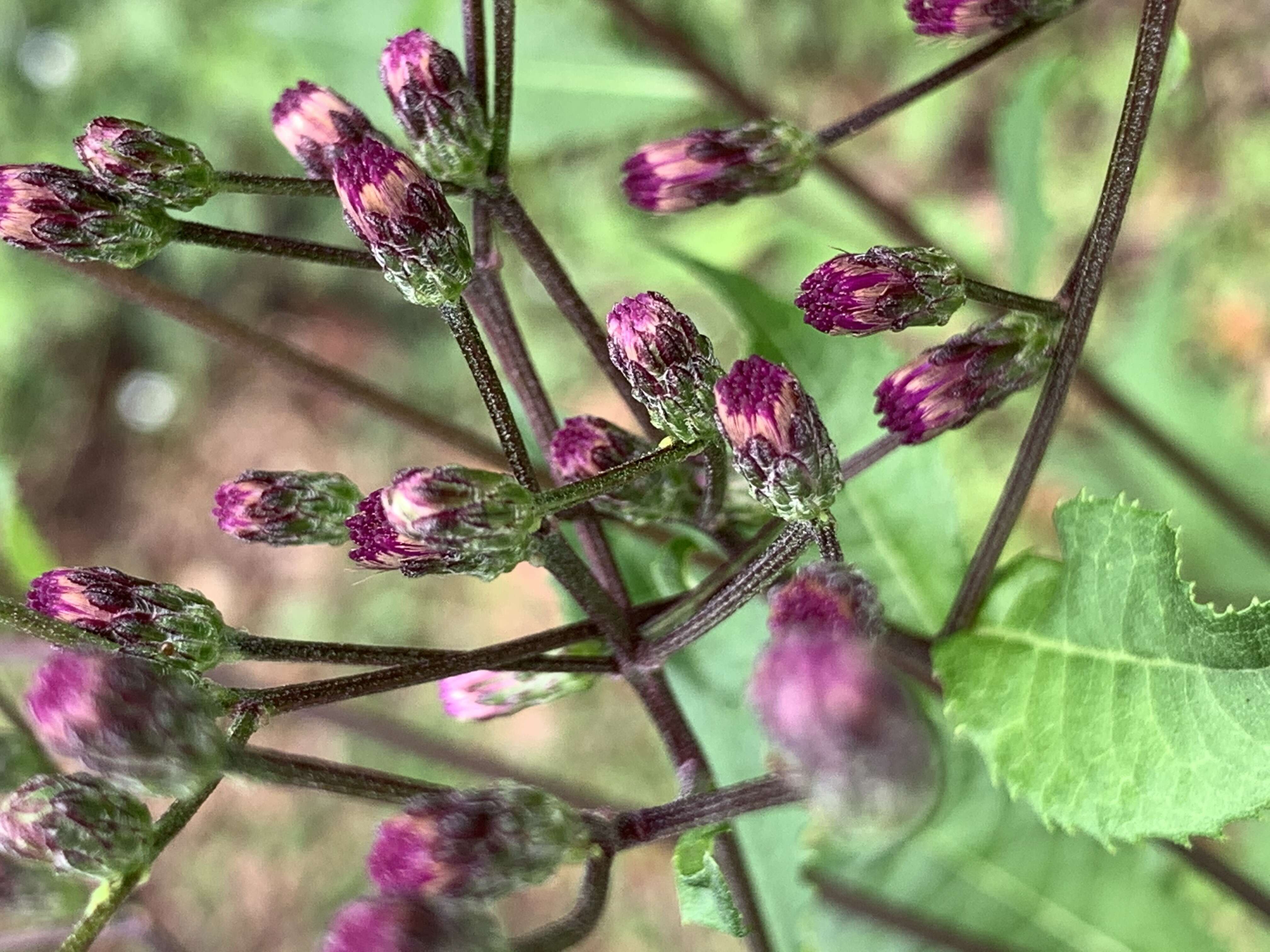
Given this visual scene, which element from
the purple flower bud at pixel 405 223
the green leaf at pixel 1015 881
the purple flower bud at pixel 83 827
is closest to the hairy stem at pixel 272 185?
the purple flower bud at pixel 405 223

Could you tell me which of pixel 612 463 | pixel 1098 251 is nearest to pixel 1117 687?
pixel 1098 251

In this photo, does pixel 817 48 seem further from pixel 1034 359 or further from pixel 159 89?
pixel 1034 359

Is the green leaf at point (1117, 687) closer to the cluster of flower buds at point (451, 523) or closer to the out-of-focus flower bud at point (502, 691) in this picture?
the out-of-focus flower bud at point (502, 691)

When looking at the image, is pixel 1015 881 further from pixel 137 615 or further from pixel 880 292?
pixel 137 615

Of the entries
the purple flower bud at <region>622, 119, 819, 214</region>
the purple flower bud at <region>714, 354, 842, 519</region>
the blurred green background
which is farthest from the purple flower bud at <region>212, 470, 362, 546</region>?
the blurred green background

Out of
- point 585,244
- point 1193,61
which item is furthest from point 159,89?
point 1193,61

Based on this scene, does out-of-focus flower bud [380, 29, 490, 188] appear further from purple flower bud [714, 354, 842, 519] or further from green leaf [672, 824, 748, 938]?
green leaf [672, 824, 748, 938]
